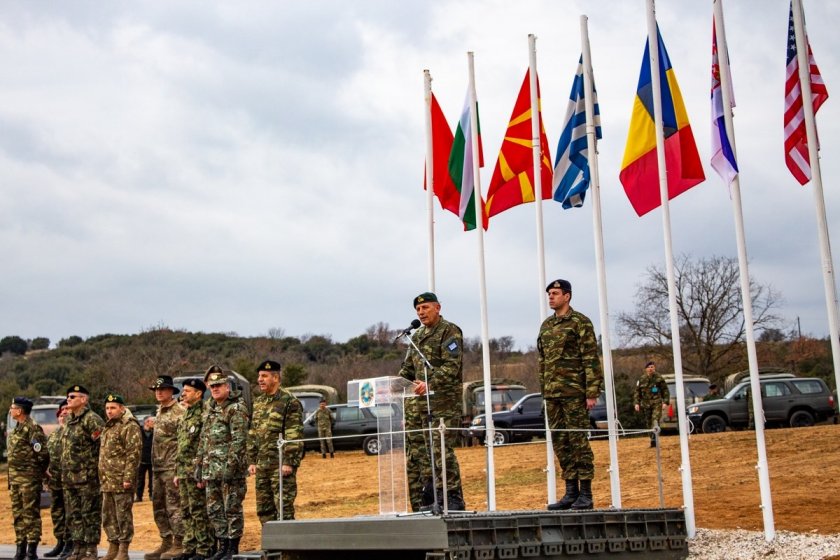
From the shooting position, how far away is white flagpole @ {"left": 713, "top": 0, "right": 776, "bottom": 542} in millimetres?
10695

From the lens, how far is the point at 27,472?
46.2ft

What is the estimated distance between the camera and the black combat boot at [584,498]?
33.4 feet

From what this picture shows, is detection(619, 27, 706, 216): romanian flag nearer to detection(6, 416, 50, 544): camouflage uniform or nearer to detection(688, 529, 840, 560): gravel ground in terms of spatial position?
detection(688, 529, 840, 560): gravel ground

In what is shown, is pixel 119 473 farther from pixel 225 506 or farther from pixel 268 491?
pixel 268 491

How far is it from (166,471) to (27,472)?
2769mm

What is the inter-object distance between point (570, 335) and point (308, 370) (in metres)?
46.9

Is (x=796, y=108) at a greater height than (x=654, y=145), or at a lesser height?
greater

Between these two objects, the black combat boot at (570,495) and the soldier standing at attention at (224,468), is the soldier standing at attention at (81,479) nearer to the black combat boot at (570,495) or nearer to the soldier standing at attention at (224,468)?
the soldier standing at attention at (224,468)

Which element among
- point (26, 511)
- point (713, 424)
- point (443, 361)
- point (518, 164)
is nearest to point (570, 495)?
point (443, 361)

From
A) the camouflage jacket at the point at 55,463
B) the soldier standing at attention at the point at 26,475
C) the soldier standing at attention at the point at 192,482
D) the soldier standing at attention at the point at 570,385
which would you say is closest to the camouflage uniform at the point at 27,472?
the soldier standing at attention at the point at 26,475

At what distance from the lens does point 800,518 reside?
40.7 ft

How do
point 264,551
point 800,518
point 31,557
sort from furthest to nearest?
point 31,557 < point 800,518 < point 264,551

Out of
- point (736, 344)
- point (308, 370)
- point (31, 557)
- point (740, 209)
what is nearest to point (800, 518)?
point (740, 209)

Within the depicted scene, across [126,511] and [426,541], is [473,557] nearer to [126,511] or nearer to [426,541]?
[426,541]
